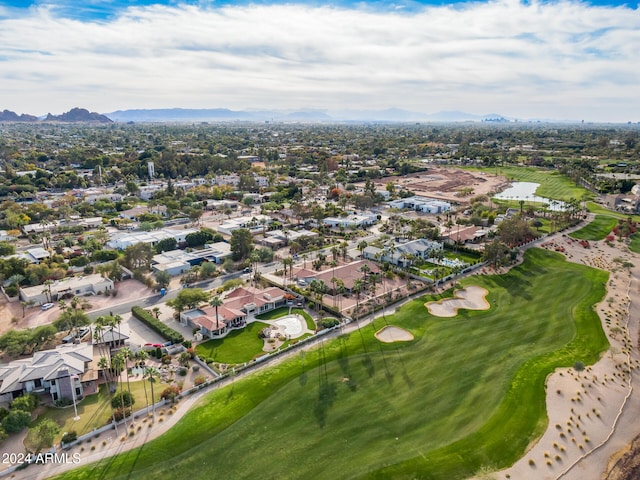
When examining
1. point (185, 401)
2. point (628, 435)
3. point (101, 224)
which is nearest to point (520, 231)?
point (628, 435)

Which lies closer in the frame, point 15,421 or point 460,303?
point 15,421

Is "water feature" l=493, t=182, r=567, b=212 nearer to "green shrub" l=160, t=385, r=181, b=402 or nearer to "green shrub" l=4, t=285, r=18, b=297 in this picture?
"green shrub" l=160, t=385, r=181, b=402

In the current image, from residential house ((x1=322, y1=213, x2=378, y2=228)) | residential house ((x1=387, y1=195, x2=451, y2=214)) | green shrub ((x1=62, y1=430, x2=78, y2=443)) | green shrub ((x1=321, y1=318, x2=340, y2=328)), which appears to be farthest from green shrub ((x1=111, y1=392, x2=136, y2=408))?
residential house ((x1=387, y1=195, x2=451, y2=214))

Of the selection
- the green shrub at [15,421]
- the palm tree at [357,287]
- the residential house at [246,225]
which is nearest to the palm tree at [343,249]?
the palm tree at [357,287]

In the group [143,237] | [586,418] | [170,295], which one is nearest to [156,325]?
[170,295]

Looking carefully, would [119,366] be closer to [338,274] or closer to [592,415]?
[338,274]

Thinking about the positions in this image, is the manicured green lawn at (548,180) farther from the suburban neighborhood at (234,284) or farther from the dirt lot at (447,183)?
the dirt lot at (447,183)
